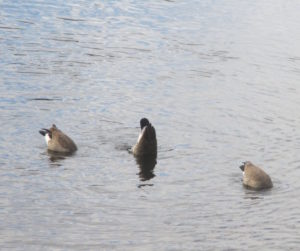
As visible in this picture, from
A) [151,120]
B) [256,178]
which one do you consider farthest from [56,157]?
[256,178]

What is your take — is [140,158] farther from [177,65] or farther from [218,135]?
[177,65]

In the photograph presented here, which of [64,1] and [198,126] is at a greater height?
[64,1]

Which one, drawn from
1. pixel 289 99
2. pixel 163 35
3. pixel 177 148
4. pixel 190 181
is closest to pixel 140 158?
pixel 177 148

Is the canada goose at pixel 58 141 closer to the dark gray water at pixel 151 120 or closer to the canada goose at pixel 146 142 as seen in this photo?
the dark gray water at pixel 151 120

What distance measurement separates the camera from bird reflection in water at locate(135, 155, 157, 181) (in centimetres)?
1992

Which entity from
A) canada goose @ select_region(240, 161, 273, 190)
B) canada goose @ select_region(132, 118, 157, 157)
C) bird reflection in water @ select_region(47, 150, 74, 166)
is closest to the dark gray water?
bird reflection in water @ select_region(47, 150, 74, 166)

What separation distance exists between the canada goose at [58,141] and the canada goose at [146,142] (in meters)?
1.62

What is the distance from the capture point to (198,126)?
2352 centimetres

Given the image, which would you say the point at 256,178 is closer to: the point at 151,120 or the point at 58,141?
the point at 58,141

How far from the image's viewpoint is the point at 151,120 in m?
23.9

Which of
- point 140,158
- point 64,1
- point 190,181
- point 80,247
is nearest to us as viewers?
point 80,247

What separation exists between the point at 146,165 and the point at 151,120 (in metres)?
3.17

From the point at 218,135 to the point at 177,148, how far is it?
1.57 metres

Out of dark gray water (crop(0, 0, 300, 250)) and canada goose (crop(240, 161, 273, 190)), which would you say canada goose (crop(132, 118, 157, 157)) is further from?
canada goose (crop(240, 161, 273, 190))
